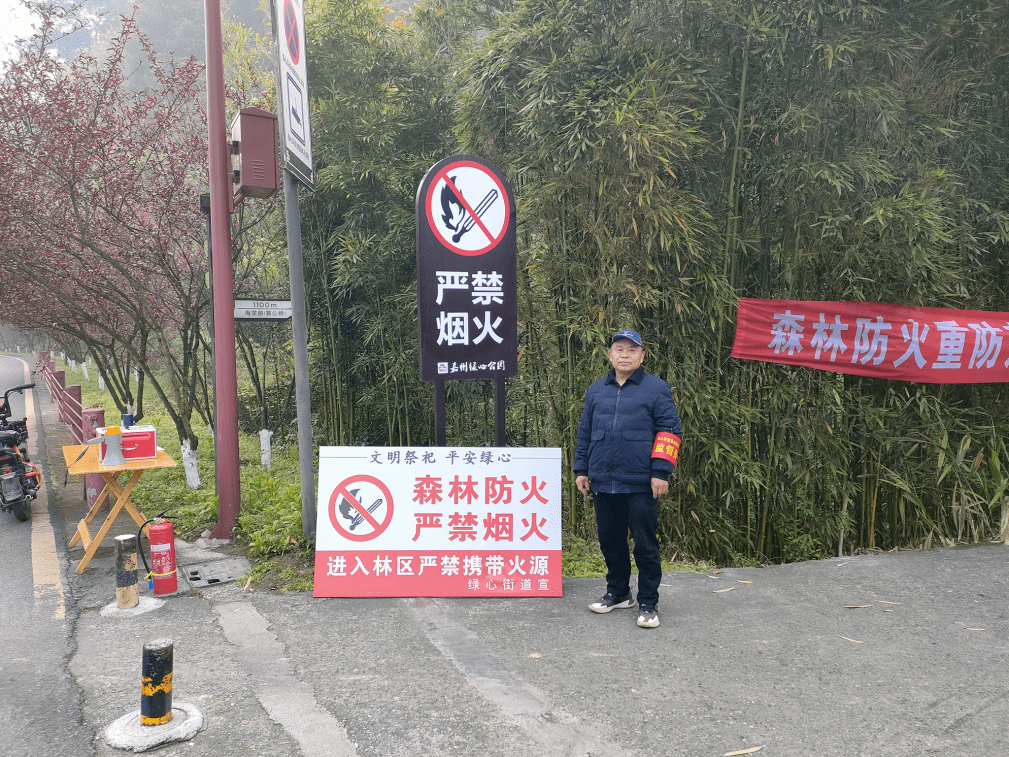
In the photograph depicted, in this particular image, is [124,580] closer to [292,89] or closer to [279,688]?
[279,688]

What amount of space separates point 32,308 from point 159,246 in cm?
256

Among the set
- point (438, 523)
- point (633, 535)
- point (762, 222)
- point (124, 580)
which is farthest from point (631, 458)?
point (124, 580)

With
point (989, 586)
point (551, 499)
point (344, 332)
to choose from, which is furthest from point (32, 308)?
point (989, 586)

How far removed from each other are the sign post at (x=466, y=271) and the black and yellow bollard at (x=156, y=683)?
181cm

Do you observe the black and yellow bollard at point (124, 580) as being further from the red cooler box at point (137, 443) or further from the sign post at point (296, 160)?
the sign post at point (296, 160)

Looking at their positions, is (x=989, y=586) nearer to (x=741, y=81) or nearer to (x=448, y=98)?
(x=741, y=81)

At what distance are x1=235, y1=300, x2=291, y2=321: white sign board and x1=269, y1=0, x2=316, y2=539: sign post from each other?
603 millimetres

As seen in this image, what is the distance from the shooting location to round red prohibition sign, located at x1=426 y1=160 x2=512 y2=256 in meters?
3.84

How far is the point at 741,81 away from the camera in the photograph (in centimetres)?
430

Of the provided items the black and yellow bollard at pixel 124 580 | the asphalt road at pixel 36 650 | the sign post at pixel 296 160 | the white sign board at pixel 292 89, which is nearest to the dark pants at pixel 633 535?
the sign post at pixel 296 160

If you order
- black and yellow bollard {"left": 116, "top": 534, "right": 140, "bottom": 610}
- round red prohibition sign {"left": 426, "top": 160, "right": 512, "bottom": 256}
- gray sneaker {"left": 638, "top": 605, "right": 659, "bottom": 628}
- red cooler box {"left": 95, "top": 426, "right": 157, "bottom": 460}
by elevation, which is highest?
round red prohibition sign {"left": 426, "top": 160, "right": 512, "bottom": 256}

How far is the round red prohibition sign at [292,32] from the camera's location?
4.34 m

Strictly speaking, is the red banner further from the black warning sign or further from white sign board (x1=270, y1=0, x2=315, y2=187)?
white sign board (x1=270, y1=0, x2=315, y2=187)

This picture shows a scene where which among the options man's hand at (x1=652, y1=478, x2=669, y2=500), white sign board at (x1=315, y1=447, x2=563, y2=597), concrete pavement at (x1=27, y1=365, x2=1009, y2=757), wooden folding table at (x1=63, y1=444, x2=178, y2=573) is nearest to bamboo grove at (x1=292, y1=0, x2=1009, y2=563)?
concrete pavement at (x1=27, y1=365, x2=1009, y2=757)
